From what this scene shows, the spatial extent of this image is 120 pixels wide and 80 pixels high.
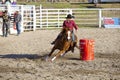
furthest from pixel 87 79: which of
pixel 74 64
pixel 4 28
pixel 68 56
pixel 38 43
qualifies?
pixel 4 28

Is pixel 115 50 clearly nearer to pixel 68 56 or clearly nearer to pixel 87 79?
pixel 68 56

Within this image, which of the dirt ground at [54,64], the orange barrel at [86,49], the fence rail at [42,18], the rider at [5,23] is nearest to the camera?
the dirt ground at [54,64]

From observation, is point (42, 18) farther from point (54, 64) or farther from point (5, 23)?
point (54, 64)

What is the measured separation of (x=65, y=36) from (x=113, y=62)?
66.5 inches

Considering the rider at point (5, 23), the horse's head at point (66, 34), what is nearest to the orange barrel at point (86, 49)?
the horse's head at point (66, 34)

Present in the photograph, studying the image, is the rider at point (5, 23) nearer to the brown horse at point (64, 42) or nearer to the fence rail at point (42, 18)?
the fence rail at point (42, 18)

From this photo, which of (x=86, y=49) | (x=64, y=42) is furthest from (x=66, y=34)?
(x=86, y=49)

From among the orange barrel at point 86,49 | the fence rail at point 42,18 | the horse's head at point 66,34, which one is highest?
the horse's head at point 66,34

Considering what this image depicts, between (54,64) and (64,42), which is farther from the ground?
(64,42)

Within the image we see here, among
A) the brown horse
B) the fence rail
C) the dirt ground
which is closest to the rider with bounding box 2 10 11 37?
the fence rail

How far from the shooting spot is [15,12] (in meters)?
24.7

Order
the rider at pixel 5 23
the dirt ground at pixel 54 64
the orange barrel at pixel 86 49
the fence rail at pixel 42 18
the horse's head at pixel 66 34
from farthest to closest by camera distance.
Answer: the fence rail at pixel 42 18
the rider at pixel 5 23
the orange barrel at pixel 86 49
the horse's head at pixel 66 34
the dirt ground at pixel 54 64

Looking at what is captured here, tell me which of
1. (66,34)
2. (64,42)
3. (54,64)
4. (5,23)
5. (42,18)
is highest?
(66,34)

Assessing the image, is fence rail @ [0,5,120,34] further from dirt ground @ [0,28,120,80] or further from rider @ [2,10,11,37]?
dirt ground @ [0,28,120,80]
